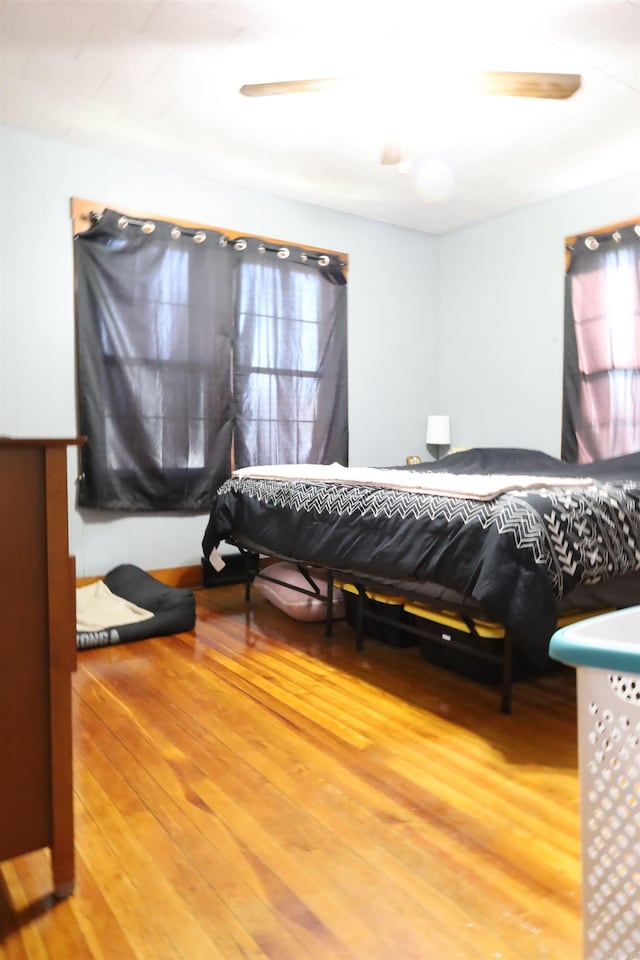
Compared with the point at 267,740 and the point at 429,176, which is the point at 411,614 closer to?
the point at 267,740

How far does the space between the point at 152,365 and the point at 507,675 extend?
2678 millimetres

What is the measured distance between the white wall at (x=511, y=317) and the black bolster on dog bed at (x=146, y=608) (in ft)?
8.81

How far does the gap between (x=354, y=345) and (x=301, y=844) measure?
3.75 m

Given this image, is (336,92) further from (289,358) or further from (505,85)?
(289,358)

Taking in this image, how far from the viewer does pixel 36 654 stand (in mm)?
1239

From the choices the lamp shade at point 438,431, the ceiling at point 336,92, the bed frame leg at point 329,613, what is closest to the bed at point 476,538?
the bed frame leg at point 329,613

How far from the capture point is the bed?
6.25 ft

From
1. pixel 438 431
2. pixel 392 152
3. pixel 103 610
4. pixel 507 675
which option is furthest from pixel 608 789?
pixel 438 431

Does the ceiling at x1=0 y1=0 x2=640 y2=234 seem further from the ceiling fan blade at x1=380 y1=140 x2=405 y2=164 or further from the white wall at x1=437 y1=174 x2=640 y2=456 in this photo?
the white wall at x1=437 y1=174 x2=640 y2=456

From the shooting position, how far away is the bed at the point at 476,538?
1.91 m

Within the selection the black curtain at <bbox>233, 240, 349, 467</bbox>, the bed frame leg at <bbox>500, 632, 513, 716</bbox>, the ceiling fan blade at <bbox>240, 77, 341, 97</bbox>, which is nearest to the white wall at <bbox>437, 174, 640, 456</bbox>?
the black curtain at <bbox>233, 240, 349, 467</bbox>

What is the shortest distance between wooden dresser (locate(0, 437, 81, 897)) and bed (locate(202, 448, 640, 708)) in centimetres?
121

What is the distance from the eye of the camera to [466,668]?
2432 mm

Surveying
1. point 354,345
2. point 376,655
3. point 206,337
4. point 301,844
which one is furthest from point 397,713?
point 354,345
